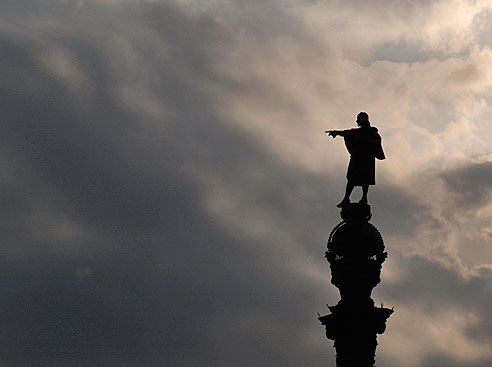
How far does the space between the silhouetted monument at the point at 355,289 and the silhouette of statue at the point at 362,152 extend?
2.70 ft

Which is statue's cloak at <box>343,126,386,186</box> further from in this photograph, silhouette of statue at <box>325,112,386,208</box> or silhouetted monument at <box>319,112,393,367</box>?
silhouetted monument at <box>319,112,393,367</box>

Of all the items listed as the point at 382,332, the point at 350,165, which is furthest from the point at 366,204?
the point at 382,332

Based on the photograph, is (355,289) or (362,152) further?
(362,152)

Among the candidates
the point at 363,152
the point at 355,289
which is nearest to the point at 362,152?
the point at 363,152

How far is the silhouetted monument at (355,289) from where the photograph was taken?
39031 mm

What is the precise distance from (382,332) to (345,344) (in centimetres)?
116

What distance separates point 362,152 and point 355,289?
4.27 metres

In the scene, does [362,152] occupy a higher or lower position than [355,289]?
higher

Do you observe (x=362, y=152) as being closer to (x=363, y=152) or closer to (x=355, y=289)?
(x=363, y=152)

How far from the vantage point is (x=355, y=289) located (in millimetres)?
39281

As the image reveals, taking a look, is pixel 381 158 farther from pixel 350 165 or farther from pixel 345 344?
pixel 345 344

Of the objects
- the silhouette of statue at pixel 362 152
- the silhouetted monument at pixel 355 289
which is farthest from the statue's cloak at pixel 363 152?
the silhouetted monument at pixel 355 289

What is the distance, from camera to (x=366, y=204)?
132 feet

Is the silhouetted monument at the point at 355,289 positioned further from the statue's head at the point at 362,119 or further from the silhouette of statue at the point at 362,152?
the statue's head at the point at 362,119
